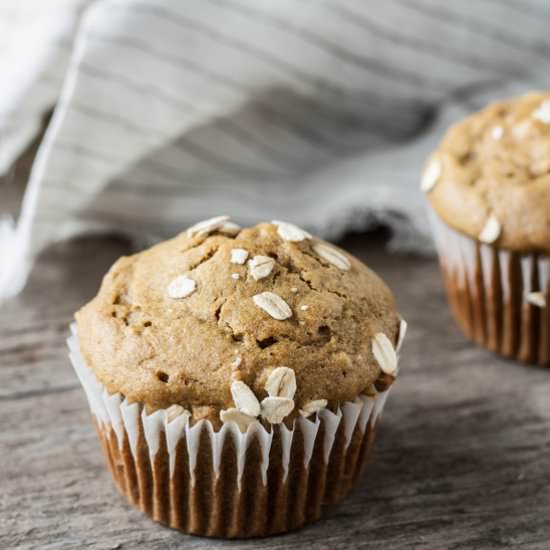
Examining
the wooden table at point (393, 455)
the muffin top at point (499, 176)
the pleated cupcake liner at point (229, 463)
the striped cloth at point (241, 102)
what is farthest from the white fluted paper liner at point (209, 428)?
the striped cloth at point (241, 102)

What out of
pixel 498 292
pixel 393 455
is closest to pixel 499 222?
pixel 498 292

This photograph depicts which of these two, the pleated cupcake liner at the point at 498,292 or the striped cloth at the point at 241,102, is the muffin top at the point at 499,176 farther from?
the striped cloth at the point at 241,102

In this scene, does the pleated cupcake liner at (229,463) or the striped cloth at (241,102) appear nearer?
the pleated cupcake liner at (229,463)

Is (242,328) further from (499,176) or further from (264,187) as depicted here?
(264,187)

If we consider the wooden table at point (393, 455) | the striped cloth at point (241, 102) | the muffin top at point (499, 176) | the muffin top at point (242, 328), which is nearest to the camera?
the muffin top at point (242, 328)

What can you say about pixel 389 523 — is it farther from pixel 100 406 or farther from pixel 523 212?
pixel 523 212

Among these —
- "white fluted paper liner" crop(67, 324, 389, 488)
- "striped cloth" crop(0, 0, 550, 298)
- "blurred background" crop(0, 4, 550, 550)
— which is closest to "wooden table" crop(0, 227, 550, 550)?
"blurred background" crop(0, 4, 550, 550)

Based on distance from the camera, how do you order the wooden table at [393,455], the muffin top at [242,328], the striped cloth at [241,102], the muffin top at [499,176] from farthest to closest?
the striped cloth at [241,102] → the muffin top at [499,176] → the wooden table at [393,455] → the muffin top at [242,328]
